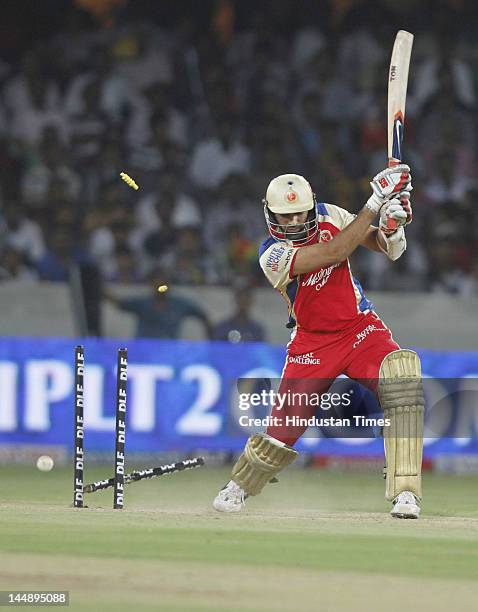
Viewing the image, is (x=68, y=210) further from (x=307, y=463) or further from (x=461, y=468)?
(x=461, y=468)

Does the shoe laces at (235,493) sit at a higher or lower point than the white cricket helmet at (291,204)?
lower

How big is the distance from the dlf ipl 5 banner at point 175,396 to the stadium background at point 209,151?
1.87 feet

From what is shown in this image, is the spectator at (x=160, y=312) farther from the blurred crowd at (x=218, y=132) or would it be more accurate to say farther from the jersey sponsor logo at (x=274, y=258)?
the jersey sponsor logo at (x=274, y=258)

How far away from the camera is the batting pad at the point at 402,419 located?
28.0 feet

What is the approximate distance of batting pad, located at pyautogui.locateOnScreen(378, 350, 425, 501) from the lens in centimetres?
852

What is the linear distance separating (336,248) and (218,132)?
830 centimetres

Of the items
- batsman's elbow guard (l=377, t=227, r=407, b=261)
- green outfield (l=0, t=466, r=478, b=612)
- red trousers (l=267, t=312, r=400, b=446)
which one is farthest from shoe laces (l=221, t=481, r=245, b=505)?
batsman's elbow guard (l=377, t=227, r=407, b=261)

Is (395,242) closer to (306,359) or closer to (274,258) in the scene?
(274,258)

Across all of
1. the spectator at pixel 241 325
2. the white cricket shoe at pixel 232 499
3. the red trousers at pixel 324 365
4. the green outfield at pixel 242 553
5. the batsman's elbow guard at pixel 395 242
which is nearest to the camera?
the green outfield at pixel 242 553

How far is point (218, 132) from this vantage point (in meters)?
16.6

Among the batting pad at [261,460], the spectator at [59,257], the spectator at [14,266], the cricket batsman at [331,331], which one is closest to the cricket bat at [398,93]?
the cricket batsman at [331,331]

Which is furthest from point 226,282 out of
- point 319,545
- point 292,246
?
point 319,545

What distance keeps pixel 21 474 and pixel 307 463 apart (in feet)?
8.26

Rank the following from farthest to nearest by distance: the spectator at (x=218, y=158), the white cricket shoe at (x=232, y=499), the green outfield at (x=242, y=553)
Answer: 1. the spectator at (x=218, y=158)
2. the white cricket shoe at (x=232, y=499)
3. the green outfield at (x=242, y=553)
